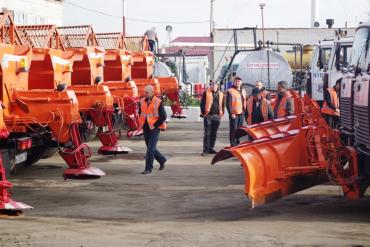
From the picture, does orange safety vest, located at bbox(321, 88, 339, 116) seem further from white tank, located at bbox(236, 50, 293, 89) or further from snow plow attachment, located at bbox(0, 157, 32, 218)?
white tank, located at bbox(236, 50, 293, 89)

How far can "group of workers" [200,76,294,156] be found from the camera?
Result: 1447 centimetres

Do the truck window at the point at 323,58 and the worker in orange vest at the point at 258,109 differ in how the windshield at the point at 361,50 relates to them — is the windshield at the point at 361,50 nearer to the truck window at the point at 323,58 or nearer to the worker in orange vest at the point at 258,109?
the worker in orange vest at the point at 258,109

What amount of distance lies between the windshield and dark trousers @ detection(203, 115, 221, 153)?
6443 millimetres

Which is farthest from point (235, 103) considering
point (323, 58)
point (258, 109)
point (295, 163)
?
point (295, 163)

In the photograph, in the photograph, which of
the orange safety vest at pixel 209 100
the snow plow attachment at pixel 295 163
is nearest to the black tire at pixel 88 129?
the orange safety vest at pixel 209 100

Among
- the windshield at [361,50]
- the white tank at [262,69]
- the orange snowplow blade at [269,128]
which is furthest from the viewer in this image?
the white tank at [262,69]

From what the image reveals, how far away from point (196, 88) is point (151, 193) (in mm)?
23689

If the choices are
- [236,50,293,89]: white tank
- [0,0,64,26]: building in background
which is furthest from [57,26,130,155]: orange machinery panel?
[0,0,64,26]: building in background

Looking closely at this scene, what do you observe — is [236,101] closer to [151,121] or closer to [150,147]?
[151,121]

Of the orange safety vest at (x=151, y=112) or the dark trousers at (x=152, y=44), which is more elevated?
the dark trousers at (x=152, y=44)

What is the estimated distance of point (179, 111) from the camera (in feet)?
74.2

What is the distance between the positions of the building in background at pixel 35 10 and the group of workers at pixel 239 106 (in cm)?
1580

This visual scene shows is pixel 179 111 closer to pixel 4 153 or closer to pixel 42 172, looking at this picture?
pixel 42 172

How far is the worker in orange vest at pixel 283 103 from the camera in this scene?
568 inches
